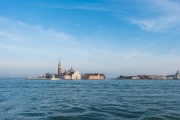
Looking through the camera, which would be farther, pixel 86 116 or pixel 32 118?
pixel 86 116

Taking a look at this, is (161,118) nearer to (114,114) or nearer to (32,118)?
(114,114)

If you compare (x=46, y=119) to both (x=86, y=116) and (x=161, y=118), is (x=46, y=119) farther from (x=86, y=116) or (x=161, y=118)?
(x=161, y=118)

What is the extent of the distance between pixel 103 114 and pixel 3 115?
23.9ft

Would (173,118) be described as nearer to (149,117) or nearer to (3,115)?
(149,117)

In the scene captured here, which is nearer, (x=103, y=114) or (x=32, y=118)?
(x=32, y=118)

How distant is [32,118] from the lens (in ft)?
42.0

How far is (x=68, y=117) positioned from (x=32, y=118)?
2.45m

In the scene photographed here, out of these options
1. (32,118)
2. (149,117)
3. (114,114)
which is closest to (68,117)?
(32,118)

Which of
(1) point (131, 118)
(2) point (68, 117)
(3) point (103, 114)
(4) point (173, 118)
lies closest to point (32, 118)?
(2) point (68, 117)

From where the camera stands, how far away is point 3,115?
44.6 feet

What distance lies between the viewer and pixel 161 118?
13219mm

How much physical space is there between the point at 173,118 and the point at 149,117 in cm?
164

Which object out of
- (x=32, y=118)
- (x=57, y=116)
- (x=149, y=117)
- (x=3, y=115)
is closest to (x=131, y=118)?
(x=149, y=117)

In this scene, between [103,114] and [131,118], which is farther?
[103,114]
